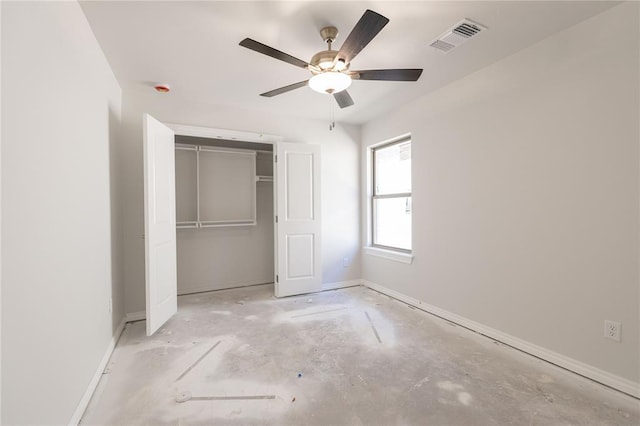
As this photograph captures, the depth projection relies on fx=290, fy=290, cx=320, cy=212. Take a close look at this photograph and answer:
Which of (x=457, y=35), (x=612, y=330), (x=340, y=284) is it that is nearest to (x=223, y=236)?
(x=340, y=284)

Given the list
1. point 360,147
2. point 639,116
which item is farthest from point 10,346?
point 360,147

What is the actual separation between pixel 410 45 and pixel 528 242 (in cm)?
188

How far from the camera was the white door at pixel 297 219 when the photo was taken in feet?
12.8

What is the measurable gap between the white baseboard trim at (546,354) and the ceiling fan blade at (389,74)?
2333 millimetres

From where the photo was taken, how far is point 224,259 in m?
4.45

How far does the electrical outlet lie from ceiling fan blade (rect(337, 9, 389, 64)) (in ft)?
7.89

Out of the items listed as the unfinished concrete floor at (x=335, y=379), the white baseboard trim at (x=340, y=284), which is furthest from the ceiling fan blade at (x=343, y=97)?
the white baseboard trim at (x=340, y=284)

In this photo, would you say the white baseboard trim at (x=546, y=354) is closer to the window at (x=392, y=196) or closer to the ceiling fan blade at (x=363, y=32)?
the window at (x=392, y=196)

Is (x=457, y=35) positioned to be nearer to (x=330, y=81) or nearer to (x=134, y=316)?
(x=330, y=81)

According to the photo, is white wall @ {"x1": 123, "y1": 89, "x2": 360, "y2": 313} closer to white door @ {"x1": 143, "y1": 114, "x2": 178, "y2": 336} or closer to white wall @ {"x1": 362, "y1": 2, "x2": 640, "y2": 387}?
white door @ {"x1": 143, "y1": 114, "x2": 178, "y2": 336}

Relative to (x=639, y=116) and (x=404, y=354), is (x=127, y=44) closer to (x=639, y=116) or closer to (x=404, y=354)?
(x=404, y=354)

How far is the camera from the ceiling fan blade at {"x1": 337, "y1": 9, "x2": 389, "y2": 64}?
1476mm

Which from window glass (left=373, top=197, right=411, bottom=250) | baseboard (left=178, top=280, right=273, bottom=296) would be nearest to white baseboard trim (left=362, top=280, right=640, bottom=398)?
window glass (left=373, top=197, right=411, bottom=250)

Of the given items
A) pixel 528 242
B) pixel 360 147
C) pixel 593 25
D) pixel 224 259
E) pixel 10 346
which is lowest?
pixel 224 259
